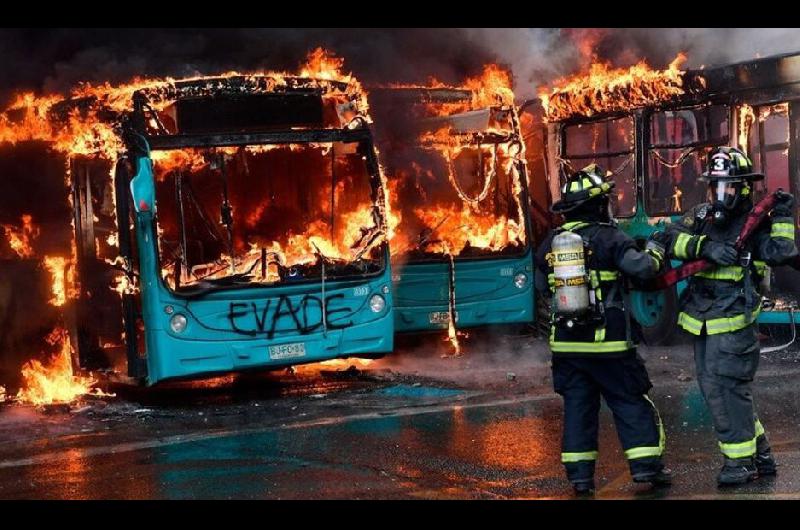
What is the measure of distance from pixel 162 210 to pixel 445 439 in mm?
3307

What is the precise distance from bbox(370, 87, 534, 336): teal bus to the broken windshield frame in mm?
1828

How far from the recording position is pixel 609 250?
6.30 m

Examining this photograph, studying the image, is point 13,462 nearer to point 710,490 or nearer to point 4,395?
point 4,395

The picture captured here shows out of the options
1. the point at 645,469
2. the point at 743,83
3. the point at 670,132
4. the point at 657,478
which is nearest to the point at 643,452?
the point at 645,469

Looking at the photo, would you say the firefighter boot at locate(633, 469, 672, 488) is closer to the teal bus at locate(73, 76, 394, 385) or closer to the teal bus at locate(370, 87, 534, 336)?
the teal bus at locate(73, 76, 394, 385)

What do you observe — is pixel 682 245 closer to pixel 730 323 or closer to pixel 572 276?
pixel 730 323

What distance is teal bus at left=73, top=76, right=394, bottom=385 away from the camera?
32.1ft

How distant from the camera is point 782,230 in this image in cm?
629

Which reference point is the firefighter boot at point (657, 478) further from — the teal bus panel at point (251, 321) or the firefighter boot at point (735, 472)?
the teal bus panel at point (251, 321)

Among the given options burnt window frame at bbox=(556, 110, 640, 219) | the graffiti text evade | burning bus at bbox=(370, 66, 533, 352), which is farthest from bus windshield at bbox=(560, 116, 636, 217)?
the graffiti text evade

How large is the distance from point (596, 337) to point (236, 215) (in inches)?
182

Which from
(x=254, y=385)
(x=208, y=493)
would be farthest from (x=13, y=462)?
(x=254, y=385)

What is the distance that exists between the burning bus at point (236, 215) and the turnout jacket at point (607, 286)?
161 inches

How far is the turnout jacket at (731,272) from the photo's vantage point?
6.30 meters
